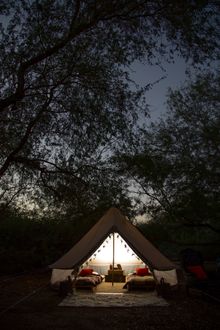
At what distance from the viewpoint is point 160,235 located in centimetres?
1736

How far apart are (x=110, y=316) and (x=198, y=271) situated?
3258 millimetres

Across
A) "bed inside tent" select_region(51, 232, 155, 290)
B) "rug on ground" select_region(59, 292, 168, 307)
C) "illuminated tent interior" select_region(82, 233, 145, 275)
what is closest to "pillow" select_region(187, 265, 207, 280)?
"rug on ground" select_region(59, 292, 168, 307)

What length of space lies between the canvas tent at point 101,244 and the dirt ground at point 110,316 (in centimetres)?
78

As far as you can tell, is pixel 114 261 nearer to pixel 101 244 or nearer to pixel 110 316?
pixel 101 244

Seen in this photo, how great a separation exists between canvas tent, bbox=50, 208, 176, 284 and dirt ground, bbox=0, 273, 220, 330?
78 cm

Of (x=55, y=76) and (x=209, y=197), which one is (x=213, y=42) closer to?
(x=55, y=76)

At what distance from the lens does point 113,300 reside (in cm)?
770

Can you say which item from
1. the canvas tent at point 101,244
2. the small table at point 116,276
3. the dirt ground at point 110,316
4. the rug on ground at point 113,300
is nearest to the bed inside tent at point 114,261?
the small table at point 116,276

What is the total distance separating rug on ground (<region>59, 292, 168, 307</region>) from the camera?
7.19 metres

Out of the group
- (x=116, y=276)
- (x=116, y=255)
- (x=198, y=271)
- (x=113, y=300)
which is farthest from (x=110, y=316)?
(x=116, y=255)

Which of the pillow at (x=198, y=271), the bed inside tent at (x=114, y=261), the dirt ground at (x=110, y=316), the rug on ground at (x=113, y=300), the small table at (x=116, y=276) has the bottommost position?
the dirt ground at (x=110, y=316)

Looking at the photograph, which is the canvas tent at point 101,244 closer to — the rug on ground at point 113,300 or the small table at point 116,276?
the rug on ground at point 113,300

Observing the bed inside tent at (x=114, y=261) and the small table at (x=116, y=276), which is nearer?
the small table at (x=116, y=276)

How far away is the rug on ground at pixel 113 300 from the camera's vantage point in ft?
23.6
